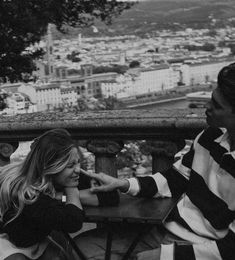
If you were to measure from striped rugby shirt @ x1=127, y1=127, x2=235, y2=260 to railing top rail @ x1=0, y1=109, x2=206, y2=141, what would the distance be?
377mm

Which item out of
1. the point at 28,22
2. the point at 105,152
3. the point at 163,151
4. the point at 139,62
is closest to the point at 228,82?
the point at 163,151

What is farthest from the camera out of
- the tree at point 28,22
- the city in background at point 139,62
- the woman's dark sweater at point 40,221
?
the city in background at point 139,62

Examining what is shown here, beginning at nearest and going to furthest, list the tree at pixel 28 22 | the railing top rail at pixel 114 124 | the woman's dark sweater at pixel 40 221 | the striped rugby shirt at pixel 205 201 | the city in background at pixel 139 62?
the striped rugby shirt at pixel 205 201 → the woman's dark sweater at pixel 40 221 → the railing top rail at pixel 114 124 → the tree at pixel 28 22 → the city in background at pixel 139 62

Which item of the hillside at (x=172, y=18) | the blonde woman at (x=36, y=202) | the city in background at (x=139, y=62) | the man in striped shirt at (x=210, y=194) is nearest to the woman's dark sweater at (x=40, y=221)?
the blonde woman at (x=36, y=202)

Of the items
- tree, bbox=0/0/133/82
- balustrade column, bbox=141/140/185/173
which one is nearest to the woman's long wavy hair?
balustrade column, bbox=141/140/185/173

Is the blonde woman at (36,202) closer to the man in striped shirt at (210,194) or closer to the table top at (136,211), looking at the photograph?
the table top at (136,211)

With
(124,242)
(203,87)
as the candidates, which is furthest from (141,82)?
(124,242)

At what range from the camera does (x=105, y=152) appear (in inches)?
105

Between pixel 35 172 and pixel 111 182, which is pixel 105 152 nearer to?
pixel 111 182

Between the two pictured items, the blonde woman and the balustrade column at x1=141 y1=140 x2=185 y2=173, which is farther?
the balustrade column at x1=141 y1=140 x2=185 y2=173

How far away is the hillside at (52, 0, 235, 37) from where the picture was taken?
13862 cm

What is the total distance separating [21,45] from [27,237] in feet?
17.7

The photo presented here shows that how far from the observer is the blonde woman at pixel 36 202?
2043mm

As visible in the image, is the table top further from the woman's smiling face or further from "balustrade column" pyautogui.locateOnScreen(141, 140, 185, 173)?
"balustrade column" pyautogui.locateOnScreen(141, 140, 185, 173)
